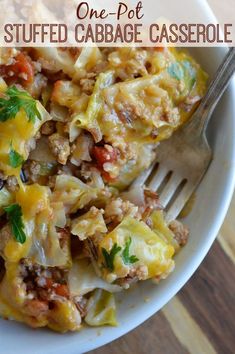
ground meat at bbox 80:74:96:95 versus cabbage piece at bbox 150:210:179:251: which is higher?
ground meat at bbox 80:74:96:95

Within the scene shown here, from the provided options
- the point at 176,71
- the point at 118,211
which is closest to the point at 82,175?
the point at 118,211

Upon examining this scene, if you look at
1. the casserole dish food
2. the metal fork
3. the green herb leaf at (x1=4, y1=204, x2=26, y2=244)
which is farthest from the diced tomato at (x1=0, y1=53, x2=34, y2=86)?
the metal fork

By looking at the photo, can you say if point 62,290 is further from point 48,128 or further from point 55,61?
point 55,61

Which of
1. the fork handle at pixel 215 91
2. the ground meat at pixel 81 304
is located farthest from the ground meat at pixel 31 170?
the fork handle at pixel 215 91

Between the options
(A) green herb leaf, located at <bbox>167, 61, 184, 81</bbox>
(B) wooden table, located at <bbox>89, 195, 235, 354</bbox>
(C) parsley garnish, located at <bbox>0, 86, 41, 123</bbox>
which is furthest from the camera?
(B) wooden table, located at <bbox>89, 195, 235, 354</bbox>

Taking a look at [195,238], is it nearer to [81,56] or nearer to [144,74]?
[144,74]

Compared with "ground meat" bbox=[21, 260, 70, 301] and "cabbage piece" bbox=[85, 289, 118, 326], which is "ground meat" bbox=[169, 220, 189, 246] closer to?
"cabbage piece" bbox=[85, 289, 118, 326]

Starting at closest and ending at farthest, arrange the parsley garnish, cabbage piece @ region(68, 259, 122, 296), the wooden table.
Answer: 1. the parsley garnish
2. cabbage piece @ region(68, 259, 122, 296)
3. the wooden table
